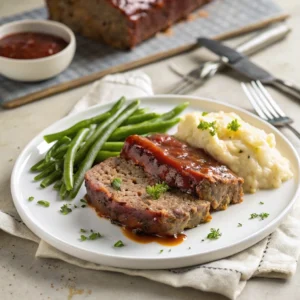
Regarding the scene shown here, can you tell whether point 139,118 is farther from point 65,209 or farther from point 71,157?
point 65,209

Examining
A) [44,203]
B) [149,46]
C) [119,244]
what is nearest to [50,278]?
[119,244]

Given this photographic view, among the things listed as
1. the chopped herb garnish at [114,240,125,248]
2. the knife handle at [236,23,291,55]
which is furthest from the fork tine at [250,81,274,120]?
the chopped herb garnish at [114,240,125,248]

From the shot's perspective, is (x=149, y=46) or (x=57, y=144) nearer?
(x=57, y=144)

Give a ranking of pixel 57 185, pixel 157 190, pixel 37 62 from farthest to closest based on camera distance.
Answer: pixel 37 62, pixel 57 185, pixel 157 190

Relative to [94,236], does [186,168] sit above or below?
above

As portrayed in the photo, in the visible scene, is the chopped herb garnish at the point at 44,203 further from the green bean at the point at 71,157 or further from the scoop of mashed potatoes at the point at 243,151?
the scoop of mashed potatoes at the point at 243,151

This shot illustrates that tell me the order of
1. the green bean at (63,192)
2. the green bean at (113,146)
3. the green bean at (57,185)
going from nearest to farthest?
the green bean at (63,192) → the green bean at (57,185) → the green bean at (113,146)

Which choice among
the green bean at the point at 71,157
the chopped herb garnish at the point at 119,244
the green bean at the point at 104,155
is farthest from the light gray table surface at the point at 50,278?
the green bean at the point at 104,155

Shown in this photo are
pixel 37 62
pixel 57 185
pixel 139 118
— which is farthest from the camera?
pixel 37 62
